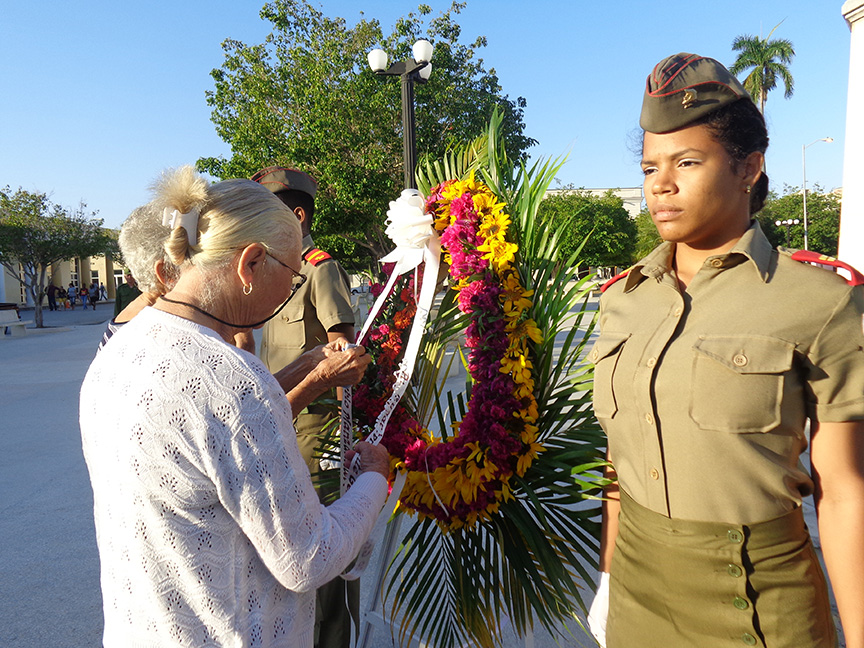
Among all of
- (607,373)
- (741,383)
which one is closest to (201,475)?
(607,373)

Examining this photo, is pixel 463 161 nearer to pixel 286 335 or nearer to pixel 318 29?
pixel 286 335

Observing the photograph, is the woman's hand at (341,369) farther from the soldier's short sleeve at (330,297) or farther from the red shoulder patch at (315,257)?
the red shoulder patch at (315,257)

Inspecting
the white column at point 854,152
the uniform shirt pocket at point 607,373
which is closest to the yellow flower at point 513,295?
the uniform shirt pocket at point 607,373

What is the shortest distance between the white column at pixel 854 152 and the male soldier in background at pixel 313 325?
4.55 metres

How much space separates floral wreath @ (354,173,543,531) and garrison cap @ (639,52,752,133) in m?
0.70

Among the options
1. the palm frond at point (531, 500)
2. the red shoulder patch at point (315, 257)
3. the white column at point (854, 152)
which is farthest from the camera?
the white column at point (854, 152)

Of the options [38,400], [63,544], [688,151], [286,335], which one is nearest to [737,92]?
[688,151]

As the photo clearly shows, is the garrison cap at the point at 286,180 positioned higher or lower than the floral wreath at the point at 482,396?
higher

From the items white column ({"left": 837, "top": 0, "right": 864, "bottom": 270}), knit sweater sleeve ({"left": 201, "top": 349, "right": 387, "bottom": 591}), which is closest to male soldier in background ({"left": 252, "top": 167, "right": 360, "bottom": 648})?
knit sweater sleeve ({"left": 201, "top": 349, "right": 387, "bottom": 591})

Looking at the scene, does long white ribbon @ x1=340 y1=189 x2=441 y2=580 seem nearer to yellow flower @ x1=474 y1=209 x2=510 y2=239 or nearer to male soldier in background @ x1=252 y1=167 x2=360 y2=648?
yellow flower @ x1=474 y1=209 x2=510 y2=239

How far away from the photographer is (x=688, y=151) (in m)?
1.27

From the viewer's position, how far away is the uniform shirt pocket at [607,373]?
4.69 ft

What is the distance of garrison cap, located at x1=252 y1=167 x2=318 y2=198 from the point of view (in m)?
2.75

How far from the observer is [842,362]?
3.64 ft
